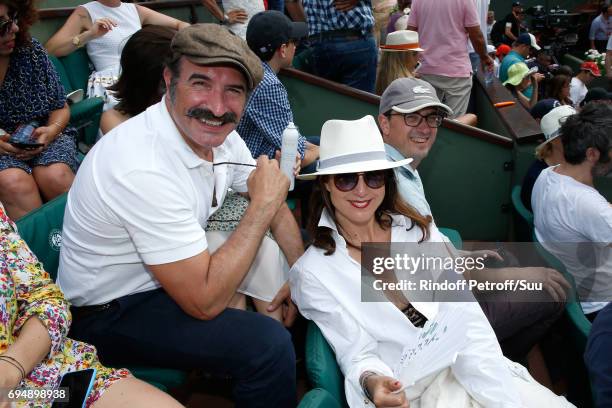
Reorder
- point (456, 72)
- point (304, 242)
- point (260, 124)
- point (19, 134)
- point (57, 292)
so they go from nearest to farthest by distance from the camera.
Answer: point (57, 292)
point (304, 242)
point (19, 134)
point (260, 124)
point (456, 72)

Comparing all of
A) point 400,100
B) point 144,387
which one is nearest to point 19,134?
point 144,387

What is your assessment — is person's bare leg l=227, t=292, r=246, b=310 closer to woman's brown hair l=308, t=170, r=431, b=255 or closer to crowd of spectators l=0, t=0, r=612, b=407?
crowd of spectators l=0, t=0, r=612, b=407

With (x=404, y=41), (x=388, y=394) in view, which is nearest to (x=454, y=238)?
(x=388, y=394)

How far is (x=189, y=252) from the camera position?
1792 mm

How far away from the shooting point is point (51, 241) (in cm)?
223

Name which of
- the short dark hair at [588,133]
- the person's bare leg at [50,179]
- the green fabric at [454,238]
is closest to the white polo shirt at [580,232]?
the short dark hair at [588,133]

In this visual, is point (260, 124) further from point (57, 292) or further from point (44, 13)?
point (44, 13)

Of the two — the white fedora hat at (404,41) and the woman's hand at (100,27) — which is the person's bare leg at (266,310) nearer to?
the woman's hand at (100,27)

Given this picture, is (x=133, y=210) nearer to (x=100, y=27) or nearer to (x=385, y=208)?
(x=385, y=208)

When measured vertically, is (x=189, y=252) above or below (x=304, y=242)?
above

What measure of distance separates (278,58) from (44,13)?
68.6 inches

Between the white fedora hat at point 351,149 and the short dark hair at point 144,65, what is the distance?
0.80 metres

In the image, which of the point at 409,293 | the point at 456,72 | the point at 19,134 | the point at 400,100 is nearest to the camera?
the point at 409,293

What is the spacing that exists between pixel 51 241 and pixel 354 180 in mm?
1140
